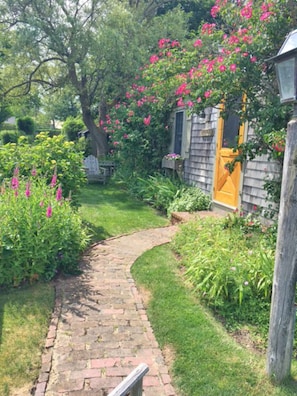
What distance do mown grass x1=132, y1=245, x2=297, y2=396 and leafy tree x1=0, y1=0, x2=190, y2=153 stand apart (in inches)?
391

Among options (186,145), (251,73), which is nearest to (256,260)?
(251,73)

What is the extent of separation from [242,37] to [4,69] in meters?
12.6

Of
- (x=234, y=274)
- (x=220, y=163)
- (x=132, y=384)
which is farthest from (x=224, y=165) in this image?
(x=132, y=384)

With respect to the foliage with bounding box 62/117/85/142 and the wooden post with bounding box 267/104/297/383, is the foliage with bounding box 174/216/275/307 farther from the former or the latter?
the foliage with bounding box 62/117/85/142

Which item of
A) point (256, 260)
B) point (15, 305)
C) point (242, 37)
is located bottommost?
point (15, 305)

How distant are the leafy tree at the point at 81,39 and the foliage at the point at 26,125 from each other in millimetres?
16932

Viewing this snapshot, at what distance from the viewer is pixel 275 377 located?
7.86 feet

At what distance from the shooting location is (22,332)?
115 inches

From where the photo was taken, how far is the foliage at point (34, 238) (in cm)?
372

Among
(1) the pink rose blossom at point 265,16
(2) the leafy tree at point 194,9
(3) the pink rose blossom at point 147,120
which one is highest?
(2) the leafy tree at point 194,9

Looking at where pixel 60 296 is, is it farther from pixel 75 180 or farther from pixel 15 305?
pixel 75 180

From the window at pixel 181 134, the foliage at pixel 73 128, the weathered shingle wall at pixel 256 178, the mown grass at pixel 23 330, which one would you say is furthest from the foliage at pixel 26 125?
the weathered shingle wall at pixel 256 178

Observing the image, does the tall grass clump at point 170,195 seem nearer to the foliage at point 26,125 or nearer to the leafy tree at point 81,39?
the leafy tree at point 81,39

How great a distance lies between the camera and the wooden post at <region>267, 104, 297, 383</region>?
2.24 meters
